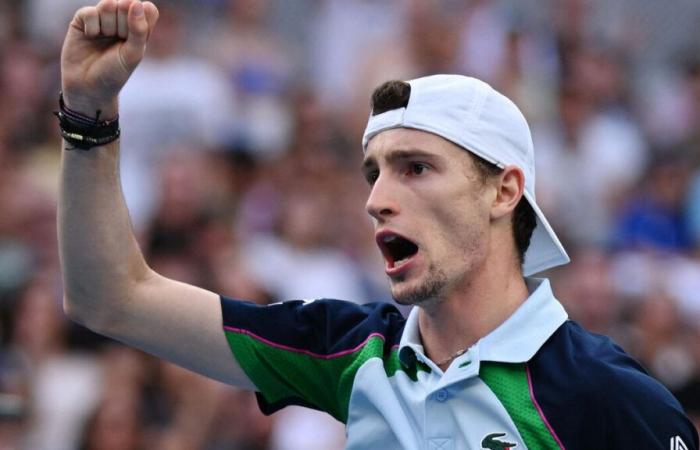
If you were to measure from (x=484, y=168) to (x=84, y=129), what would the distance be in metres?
1.04

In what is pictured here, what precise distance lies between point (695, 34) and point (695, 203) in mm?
3113

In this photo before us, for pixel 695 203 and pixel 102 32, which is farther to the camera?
pixel 695 203

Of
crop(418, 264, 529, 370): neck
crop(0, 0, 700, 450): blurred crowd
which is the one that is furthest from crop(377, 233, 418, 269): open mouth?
crop(0, 0, 700, 450): blurred crowd

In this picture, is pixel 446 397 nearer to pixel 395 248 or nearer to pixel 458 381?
pixel 458 381

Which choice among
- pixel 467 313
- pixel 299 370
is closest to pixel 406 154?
pixel 467 313

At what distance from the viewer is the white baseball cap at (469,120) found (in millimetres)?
3633

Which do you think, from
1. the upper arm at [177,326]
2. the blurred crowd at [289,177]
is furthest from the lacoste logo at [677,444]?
the blurred crowd at [289,177]

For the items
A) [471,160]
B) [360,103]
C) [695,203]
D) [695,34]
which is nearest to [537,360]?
[471,160]

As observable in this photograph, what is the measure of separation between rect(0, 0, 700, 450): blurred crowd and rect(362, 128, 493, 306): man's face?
1.76 m

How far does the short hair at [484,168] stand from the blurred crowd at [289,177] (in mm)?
1827

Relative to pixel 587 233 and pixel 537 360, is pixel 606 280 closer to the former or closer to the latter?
pixel 587 233

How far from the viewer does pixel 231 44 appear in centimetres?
943

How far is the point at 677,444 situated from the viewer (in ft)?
11.1

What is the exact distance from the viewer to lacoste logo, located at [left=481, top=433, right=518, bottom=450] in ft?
11.3
